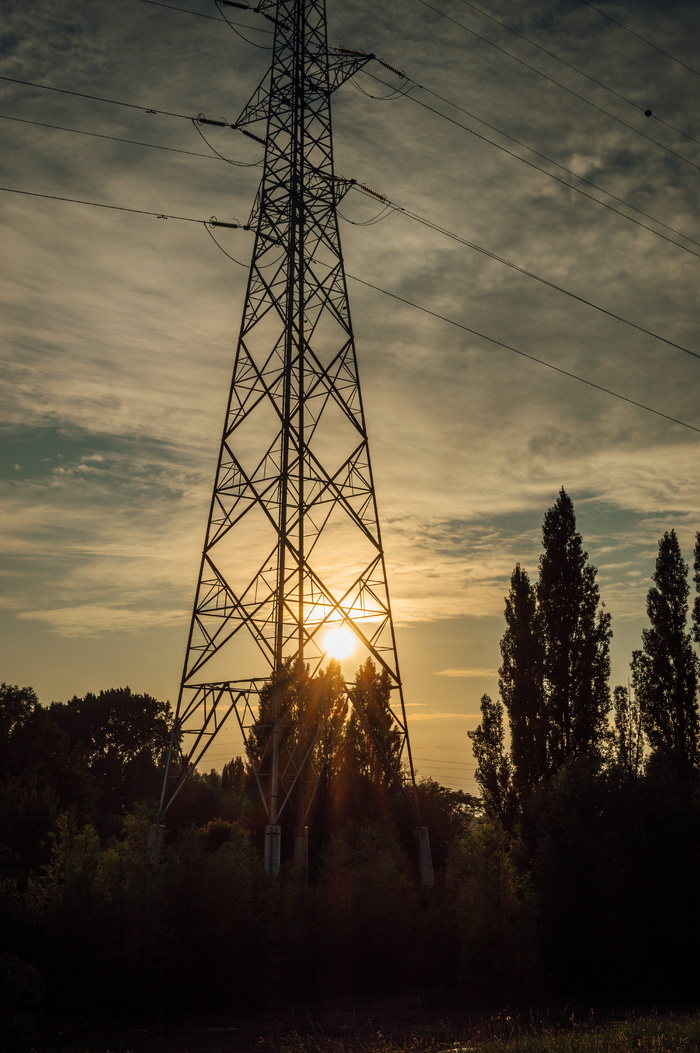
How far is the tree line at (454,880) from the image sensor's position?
22.6 meters

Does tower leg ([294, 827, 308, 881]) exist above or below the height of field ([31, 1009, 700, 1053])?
above

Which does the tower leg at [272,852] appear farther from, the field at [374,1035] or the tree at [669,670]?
the tree at [669,670]

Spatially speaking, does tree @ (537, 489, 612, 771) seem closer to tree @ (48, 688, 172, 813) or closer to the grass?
the grass

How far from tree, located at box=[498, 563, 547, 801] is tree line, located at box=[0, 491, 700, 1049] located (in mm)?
102

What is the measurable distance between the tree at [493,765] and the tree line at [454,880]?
0.45ft

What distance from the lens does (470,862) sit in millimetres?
26844

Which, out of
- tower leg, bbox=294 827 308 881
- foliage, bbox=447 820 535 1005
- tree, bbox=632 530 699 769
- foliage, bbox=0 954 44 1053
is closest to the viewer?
foliage, bbox=0 954 44 1053

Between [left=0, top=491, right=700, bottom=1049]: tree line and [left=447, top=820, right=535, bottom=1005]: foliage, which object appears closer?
[left=0, top=491, right=700, bottom=1049]: tree line

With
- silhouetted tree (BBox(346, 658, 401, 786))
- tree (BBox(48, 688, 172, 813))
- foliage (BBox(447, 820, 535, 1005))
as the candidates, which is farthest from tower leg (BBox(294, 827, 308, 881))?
tree (BBox(48, 688, 172, 813))

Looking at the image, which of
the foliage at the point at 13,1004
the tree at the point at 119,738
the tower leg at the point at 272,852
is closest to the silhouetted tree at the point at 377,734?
the tower leg at the point at 272,852

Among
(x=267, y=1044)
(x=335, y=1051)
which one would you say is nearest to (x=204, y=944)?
(x=267, y=1044)

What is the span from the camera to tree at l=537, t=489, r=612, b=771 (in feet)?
130

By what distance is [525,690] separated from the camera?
1636 inches

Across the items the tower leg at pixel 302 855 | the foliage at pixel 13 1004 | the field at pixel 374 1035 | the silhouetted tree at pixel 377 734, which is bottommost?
the field at pixel 374 1035
